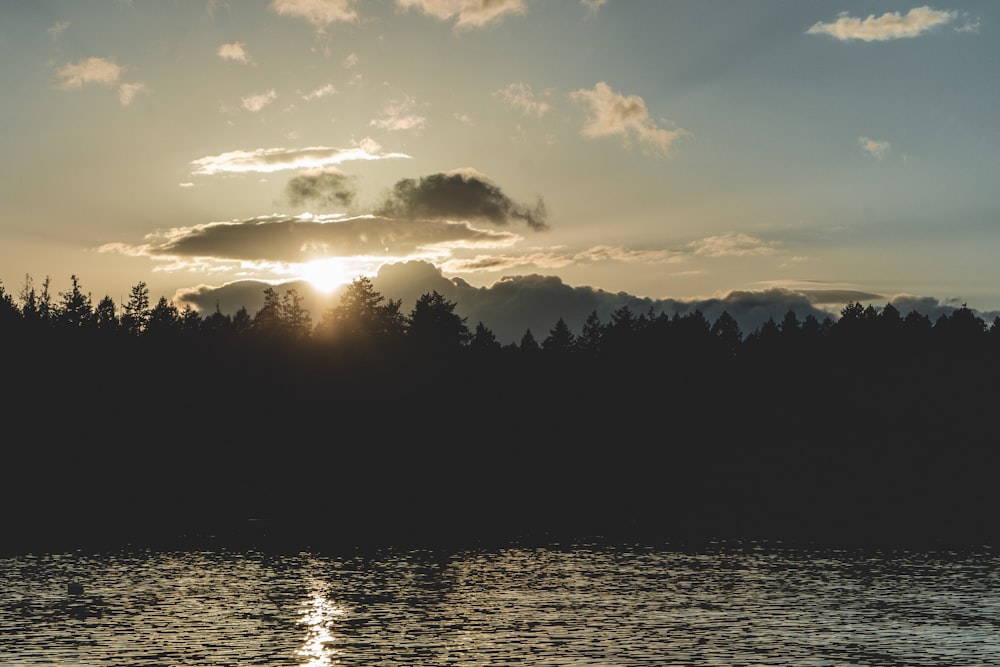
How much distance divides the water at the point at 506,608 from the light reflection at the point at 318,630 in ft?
0.56

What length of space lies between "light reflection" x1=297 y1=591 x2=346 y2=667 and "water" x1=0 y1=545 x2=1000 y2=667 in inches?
6.8

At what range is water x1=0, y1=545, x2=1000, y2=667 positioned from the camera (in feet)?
198

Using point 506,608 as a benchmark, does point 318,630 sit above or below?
above

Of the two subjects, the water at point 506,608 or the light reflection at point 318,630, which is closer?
the light reflection at point 318,630

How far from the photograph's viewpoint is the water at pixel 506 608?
198 ft

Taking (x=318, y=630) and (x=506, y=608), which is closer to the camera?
(x=318, y=630)

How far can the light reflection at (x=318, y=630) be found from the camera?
2344 inches

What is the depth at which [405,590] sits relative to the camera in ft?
278

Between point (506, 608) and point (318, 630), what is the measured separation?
600 inches

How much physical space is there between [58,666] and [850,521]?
105354mm

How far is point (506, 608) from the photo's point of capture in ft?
249

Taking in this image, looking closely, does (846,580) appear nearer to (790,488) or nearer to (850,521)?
(850,521)

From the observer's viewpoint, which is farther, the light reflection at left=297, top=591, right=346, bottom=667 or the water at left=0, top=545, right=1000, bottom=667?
the water at left=0, top=545, right=1000, bottom=667

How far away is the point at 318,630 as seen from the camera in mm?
67688
